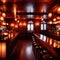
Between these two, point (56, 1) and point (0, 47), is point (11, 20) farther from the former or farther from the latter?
point (0, 47)

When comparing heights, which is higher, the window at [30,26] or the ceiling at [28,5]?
the ceiling at [28,5]

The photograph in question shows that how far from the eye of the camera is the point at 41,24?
2025cm

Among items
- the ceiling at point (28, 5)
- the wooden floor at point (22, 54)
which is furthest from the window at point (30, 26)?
the wooden floor at point (22, 54)

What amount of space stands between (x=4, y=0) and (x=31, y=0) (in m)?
1.76

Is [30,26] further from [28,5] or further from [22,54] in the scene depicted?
[22,54]

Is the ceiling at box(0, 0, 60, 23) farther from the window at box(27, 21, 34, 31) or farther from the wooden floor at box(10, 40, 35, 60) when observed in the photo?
the window at box(27, 21, 34, 31)

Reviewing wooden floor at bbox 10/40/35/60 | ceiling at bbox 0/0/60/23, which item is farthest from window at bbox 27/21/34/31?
wooden floor at bbox 10/40/35/60

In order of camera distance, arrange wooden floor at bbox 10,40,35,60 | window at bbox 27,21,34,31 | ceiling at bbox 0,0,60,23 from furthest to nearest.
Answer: window at bbox 27,21,34,31 → ceiling at bbox 0,0,60,23 → wooden floor at bbox 10,40,35,60

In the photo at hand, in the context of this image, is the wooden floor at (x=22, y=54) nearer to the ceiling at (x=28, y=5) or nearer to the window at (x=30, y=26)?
the ceiling at (x=28, y=5)

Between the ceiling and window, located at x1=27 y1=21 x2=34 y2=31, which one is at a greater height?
the ceiling

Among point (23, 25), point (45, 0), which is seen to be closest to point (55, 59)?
point (45, 0)

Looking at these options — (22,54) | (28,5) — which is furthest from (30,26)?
(22,54)

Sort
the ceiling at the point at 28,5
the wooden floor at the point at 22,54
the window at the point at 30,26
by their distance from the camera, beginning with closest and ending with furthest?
1. the wooden floor at the point at 22,54
2. the ceiling at the point at 28,5
3. the window at the point at 30,26

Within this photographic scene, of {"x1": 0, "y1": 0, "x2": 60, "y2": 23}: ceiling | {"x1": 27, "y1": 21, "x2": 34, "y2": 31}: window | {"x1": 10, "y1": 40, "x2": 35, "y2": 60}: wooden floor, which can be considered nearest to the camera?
{"x1": 10, "y1": 40, "x2": 35, "y2": 60}: wooden floor
